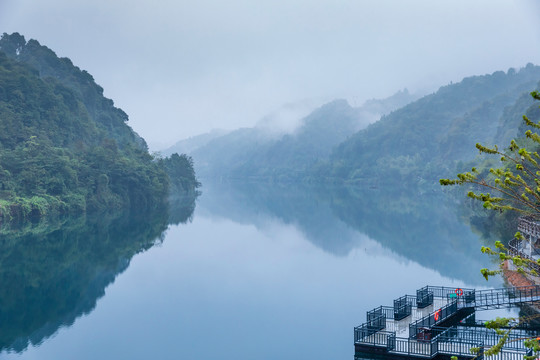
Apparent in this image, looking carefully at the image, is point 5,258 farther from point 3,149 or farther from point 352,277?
point 3,149

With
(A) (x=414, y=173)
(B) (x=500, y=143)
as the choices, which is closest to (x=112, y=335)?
(B) (x=500, y=143)

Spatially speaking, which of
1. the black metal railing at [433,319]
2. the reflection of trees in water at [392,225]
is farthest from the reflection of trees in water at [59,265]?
the reflection of trees in water at [392,225]

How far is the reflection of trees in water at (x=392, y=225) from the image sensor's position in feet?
154

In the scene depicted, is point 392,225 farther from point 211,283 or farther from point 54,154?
point 54,154

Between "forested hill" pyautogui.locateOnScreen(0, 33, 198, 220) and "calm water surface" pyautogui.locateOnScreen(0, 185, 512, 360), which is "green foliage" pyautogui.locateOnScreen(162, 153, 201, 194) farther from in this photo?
"calm water surface" pyautogui.locateOnScreen(0, 185, 512, 360)

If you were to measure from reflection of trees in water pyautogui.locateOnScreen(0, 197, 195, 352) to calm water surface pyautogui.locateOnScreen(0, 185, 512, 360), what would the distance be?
0.30 feet

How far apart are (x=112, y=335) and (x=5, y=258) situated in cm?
2144

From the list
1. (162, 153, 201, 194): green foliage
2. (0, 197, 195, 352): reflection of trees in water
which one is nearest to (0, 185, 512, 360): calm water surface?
(0, 197, 195, 352): reflection of trees in water

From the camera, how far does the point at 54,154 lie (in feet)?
252

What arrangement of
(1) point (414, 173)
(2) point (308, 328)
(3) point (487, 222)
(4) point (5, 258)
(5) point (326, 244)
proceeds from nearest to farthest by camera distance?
(2) point (308, 328) < (4) point (5, 258) < (5) point (326, 244) < (3) point (487, 222) < (1) point (414, 173)

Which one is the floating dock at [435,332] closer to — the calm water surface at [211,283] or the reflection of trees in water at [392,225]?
the calm water surface at [211,283]

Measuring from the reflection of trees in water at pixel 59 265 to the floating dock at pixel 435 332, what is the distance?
46.5 ft

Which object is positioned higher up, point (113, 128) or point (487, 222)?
point (113, 128)

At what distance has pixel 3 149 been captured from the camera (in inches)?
2918
